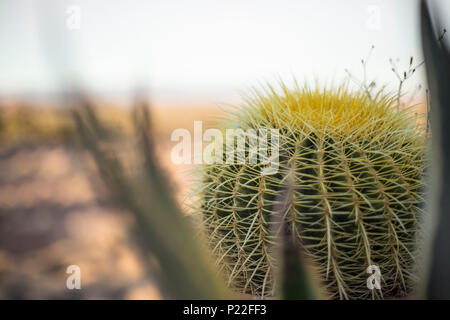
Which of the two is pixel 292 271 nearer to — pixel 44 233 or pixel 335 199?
pixel 335 199

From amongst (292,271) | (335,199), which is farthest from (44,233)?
(292,271)

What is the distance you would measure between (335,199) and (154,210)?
0.88 feet

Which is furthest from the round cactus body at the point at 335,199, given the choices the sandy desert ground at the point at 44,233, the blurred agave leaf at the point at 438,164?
the sandy desert ground at the point at 44,233

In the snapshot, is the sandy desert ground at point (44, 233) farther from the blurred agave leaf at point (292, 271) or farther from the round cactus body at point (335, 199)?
the blurred agave leaf at point (292, 271)

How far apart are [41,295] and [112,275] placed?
0.16 meters

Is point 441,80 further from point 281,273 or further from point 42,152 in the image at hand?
point 42,152

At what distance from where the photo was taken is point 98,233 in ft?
2.43

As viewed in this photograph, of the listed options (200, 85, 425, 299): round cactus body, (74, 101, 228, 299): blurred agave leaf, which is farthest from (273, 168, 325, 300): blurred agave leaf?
(200, 85, 425, 299): round cactus body

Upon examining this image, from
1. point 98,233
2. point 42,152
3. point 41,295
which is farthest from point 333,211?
point 42,152

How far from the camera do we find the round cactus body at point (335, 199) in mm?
361

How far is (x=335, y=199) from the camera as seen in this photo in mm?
362

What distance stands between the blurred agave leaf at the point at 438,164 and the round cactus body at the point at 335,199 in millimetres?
156

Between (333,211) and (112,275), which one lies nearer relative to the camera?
(333,211)

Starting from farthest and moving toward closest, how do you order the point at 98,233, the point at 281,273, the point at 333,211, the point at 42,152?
the point at 42,152 → the point at 98,233 → the point at 333,211 → the point at 281,273
